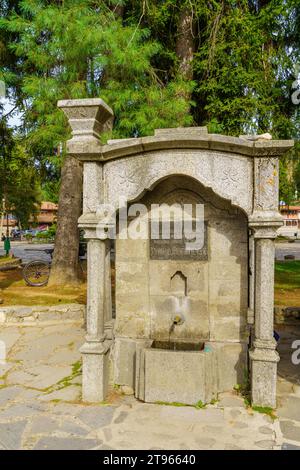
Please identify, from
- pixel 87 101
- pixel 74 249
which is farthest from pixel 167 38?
pixel 87 101

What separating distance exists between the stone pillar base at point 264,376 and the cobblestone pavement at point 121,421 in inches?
7.4

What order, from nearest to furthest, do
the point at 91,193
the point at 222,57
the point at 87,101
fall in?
1. the point at 87,101
2. the point at 91,193
3. the point at 222,57

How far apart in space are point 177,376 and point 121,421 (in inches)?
34.2

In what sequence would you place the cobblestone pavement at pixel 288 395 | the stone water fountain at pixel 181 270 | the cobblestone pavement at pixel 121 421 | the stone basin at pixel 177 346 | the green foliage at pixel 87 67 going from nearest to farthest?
1. the cobblestone pavement at pixel 121 421
2. the cobblestone pavement at pixel 288 395
3. the stone water fountain at pixel 181 270
4. the stone basin at pixel 177 346
5. the green foliage at pixel 87 67

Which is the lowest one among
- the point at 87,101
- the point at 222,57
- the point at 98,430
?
the point at 98,430

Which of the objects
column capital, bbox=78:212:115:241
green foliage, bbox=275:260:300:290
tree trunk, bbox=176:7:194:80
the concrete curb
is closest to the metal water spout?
column capital, bbox=78:212:115:241

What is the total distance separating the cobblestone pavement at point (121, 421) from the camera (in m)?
3.77

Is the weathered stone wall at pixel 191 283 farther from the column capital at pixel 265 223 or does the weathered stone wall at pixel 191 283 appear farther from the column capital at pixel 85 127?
the column capital at pixel 85 127

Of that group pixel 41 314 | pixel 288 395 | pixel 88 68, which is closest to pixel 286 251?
pixel 41 314

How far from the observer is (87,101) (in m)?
4.46

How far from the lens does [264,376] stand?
4477 millimetres

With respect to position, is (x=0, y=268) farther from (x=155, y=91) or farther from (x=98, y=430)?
(x=98, y=430)

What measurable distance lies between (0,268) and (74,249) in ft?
15.0

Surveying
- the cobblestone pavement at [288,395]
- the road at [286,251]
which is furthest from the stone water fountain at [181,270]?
the road at [286,251]
